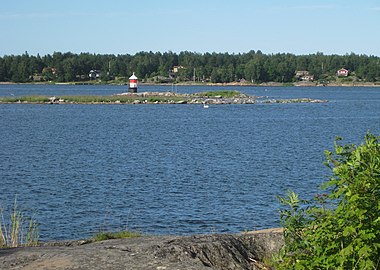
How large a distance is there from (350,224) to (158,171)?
31144 mm

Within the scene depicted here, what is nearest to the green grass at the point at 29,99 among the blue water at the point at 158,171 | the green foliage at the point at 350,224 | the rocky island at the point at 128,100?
the rocky island at the point at 128,100

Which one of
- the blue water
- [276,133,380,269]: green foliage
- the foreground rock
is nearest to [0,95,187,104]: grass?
the blue water

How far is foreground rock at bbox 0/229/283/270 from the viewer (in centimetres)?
848

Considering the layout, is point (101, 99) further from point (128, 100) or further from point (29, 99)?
point (29, 99)

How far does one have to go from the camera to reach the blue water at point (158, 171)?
24641 millimetres

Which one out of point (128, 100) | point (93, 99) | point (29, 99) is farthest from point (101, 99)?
point (29, 99)

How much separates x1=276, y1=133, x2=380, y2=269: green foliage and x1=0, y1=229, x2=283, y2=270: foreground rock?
1388mm

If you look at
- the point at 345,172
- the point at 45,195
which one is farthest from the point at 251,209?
the point at 345,172

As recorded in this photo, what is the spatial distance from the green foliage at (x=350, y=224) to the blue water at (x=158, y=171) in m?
13.9

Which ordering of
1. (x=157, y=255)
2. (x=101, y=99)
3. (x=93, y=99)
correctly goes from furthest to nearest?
1. (x=101, y=99)
2. (x=93, y=99)
3. (x=157, y=255)

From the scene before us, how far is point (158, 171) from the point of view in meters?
38.2

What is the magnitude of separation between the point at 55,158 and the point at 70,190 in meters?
14.5

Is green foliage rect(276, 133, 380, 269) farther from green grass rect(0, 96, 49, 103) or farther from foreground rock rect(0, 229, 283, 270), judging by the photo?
green grass rect(0, 96, 49, 103)

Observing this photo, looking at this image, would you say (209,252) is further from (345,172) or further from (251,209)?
(251,209)
